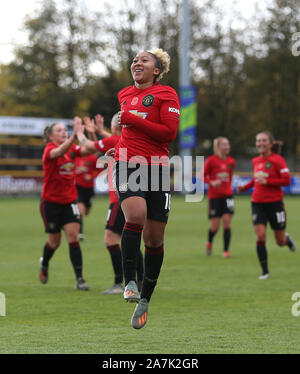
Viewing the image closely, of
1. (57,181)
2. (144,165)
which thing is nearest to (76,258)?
(57,181)

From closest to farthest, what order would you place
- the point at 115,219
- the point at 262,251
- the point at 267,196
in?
the point at 115,219
the point at 267,196
the point at 262,251

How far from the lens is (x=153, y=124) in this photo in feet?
19.1

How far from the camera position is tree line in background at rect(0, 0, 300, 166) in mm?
48812

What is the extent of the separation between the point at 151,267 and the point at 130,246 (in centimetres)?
44

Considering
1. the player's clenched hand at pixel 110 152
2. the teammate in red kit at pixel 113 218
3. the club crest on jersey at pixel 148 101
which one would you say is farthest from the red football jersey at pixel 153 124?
the teammate in red kit at pixel 113 218

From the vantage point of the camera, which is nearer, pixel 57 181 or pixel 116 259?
pixel 116 259

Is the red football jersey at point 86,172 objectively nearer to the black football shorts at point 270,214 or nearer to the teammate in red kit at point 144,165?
the black football shorts at point 270,214

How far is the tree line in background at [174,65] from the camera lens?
4881cm

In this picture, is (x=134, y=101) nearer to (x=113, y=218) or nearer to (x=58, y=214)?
(x=113, y=218)

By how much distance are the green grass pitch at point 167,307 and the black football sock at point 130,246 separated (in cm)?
64

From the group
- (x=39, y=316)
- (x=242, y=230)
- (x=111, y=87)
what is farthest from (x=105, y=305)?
(x=111, y=87)

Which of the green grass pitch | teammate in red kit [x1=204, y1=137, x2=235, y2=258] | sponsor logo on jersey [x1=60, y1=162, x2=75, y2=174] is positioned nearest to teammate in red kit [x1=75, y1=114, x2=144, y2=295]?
the green grass pitch

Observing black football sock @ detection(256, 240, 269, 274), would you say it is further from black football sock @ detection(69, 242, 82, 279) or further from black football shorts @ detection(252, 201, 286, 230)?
black football sock @ detection(69, 242, 82, 279)
